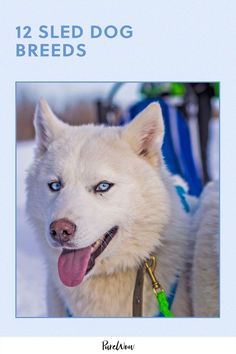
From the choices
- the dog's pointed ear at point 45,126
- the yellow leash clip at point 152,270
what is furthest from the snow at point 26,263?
the yellow leash clip at point 152,270

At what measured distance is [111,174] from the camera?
153 centimetres

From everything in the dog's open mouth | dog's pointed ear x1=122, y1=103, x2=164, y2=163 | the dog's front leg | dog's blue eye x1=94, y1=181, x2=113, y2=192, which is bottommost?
the dog's front leg

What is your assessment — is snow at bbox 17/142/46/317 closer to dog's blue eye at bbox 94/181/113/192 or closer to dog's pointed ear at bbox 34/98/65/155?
dog's pointed ear at bbox 34/98/65/155

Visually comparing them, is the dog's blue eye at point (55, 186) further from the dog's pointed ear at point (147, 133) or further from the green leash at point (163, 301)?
the green leash at point (163, 301)

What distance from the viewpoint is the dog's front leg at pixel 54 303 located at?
175 cm

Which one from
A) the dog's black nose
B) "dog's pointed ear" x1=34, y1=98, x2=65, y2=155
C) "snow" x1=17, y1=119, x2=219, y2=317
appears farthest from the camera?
"snow" x1=17, y1=119, x2=219, y2=317

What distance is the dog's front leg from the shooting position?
175 cm

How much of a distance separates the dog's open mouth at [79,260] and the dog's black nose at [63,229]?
110 millimetres

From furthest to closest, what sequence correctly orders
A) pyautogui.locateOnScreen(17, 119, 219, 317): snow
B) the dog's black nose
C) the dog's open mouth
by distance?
pyautogui.locateOnScreen(17, 119, 219, 317): snow → the dog's open mouth → the dog's black nose

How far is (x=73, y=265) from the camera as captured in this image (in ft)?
5.02

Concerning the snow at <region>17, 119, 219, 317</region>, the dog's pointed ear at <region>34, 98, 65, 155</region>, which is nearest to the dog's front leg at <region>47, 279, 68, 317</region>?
the snow at <region>17, 119, 219, 317</region>

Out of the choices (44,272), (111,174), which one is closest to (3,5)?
(111,174)
